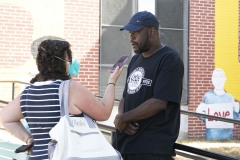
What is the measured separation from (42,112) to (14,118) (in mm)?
274

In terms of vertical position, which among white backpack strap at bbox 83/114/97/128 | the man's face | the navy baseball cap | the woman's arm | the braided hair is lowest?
white backpack strap at bbox 83/114/97/128

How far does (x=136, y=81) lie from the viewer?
264 centimetres

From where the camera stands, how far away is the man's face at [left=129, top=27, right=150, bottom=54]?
2642mm

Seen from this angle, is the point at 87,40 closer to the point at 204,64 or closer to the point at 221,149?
the point at 204,64

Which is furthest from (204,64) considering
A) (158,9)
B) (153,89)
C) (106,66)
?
(153,89)

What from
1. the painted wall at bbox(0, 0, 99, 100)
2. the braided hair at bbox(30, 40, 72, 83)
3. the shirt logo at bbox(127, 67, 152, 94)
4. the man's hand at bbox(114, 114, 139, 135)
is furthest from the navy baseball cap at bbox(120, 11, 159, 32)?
the painted wall at bbox(0, 0, 99, 100)

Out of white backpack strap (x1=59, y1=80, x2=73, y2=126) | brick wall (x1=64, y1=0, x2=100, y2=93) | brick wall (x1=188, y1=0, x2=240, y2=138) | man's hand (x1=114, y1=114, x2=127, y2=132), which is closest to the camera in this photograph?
white backpack strap (x1=59, y1=80, x2=73, y2=126)

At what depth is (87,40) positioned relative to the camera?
28.0 feet

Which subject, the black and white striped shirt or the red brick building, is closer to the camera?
the black and white striped shirt

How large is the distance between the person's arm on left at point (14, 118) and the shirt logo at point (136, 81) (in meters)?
0.66

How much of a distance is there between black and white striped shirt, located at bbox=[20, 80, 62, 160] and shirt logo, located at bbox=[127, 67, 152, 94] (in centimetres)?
46

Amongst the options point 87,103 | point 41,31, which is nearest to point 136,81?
point 87,103

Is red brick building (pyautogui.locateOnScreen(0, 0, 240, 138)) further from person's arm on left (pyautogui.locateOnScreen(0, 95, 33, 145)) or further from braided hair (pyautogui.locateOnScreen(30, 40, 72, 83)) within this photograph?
braided hair (pyautogui.locateOnScreen(30, 40, 72, 83))

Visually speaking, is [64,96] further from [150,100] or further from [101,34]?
[101,34]
